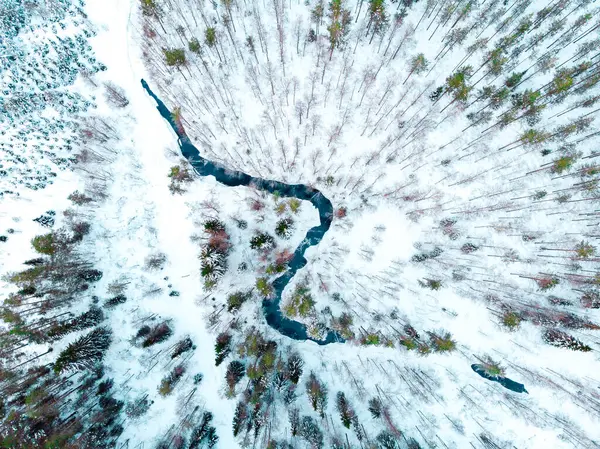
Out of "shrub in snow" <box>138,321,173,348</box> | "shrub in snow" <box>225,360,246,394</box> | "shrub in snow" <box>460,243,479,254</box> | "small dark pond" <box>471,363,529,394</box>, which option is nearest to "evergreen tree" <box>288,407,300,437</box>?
"shrub in snow" <box>225,360,246,394</box>

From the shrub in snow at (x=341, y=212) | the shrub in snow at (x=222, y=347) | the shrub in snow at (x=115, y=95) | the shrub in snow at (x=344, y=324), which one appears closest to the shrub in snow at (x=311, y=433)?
the shrub in snow at (x=344, y=324)

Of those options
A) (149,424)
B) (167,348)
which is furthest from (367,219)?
(149,424)

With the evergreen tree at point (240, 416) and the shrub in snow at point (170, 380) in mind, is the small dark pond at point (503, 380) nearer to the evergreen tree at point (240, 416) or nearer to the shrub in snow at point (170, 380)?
the evergreen tree at point (240, 416)

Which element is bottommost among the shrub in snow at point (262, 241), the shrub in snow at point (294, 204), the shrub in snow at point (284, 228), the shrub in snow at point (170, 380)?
the shrub in snow at point (170, 380)

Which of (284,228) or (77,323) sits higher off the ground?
(284,228)

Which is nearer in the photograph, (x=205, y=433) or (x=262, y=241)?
(x=262, y=241)

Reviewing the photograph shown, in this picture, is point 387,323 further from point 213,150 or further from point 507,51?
point 507,51

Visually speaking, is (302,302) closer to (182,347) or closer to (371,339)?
(371,339)

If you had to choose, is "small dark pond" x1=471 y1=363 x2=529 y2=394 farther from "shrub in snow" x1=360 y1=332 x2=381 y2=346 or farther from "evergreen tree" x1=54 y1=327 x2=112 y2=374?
"evergreen tree" x1=54 y1=327 x2=112 y2=374

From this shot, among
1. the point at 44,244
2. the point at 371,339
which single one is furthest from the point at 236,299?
the point at 44,244
